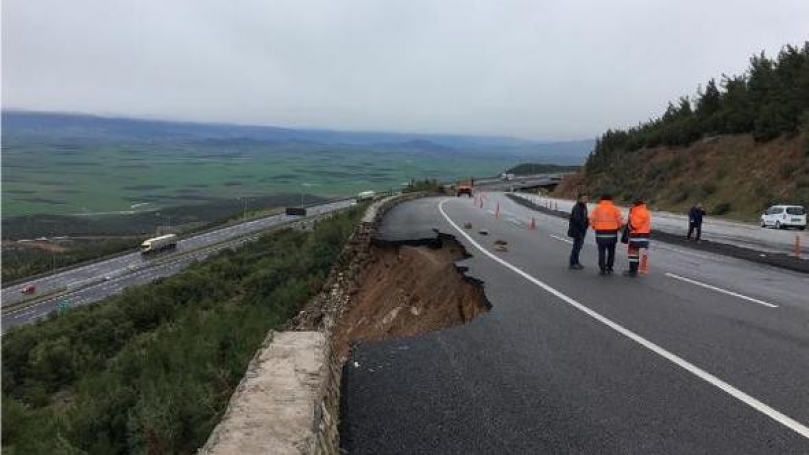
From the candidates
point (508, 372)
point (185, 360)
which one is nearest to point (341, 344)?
point (185, 360)

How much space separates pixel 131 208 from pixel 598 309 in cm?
20274

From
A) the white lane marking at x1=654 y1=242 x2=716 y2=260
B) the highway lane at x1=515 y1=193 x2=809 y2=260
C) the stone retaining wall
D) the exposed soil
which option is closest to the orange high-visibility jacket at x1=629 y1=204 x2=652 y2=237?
the exposed soil

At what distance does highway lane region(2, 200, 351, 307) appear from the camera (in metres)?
63.9

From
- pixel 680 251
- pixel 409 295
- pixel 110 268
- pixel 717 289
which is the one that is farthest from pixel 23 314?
pixel 717 289

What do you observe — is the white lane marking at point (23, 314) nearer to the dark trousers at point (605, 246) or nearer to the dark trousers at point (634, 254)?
the dark trousers at point (605, 246)

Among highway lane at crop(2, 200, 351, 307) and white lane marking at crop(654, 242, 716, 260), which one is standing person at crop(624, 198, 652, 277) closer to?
white lane marking at crop(654, 242, 716, 260)

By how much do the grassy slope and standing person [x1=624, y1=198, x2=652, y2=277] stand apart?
1240 inches

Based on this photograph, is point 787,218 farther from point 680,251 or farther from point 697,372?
point 697,372

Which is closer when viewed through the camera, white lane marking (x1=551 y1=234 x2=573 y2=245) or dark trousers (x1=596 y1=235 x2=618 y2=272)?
dark trousers (x1=596 y1=235 x2=618 y2=272)

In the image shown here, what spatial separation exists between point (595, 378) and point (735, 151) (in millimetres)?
54311

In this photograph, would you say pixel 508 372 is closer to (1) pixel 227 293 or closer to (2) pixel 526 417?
(2) pixel 526 417

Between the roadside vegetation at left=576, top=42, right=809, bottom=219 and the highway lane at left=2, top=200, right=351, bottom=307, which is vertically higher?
the roadside vegetation at left=576, top=42, right=809, bottom=219

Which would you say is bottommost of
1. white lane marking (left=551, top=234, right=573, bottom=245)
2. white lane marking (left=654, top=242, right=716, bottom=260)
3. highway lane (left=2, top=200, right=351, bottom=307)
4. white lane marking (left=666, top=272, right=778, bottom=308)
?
highway lane (left=2, top=200, right=351, bottom=307)

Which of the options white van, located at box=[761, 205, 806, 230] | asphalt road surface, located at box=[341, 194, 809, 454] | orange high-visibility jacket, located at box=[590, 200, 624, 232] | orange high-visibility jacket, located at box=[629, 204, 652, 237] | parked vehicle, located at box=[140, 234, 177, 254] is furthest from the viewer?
parked vehicle, located at box=[140, 234, 177, 254]
